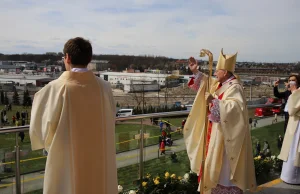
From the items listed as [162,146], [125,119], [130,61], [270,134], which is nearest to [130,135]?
[125,119]

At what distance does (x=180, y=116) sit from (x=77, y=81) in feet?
9.05

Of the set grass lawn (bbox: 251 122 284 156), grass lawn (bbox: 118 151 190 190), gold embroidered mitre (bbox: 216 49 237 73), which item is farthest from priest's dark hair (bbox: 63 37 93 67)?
grass lawn (bbox: 251 122 284 156)

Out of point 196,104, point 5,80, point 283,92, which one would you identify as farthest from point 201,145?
point 5,80

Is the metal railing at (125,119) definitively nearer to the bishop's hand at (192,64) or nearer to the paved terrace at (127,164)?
the paved terrace at (127,164)

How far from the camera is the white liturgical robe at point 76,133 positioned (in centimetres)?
312

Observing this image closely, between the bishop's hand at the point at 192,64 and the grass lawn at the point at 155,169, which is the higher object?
the bishop's hand at the point at 192,64

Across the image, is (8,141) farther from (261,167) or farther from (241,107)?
(261,167)

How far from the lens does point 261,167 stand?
20.8 feet

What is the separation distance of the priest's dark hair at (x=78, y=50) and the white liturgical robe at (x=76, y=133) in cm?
12

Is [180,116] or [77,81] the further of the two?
[180,116]

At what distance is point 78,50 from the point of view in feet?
10.3

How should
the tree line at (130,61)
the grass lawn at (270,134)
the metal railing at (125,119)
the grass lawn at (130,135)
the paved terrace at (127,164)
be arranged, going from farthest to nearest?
the tree line at (130,61)
the grass lawn at (270,134)
the grass lawn at (130,135)
the paved terrace at (127,164)
the metal railing at (125,119)

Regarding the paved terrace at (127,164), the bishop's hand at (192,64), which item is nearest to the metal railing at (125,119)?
the paved terrace at (127,164)

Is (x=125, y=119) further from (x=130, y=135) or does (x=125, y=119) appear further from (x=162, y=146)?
(x=162, y=146)
